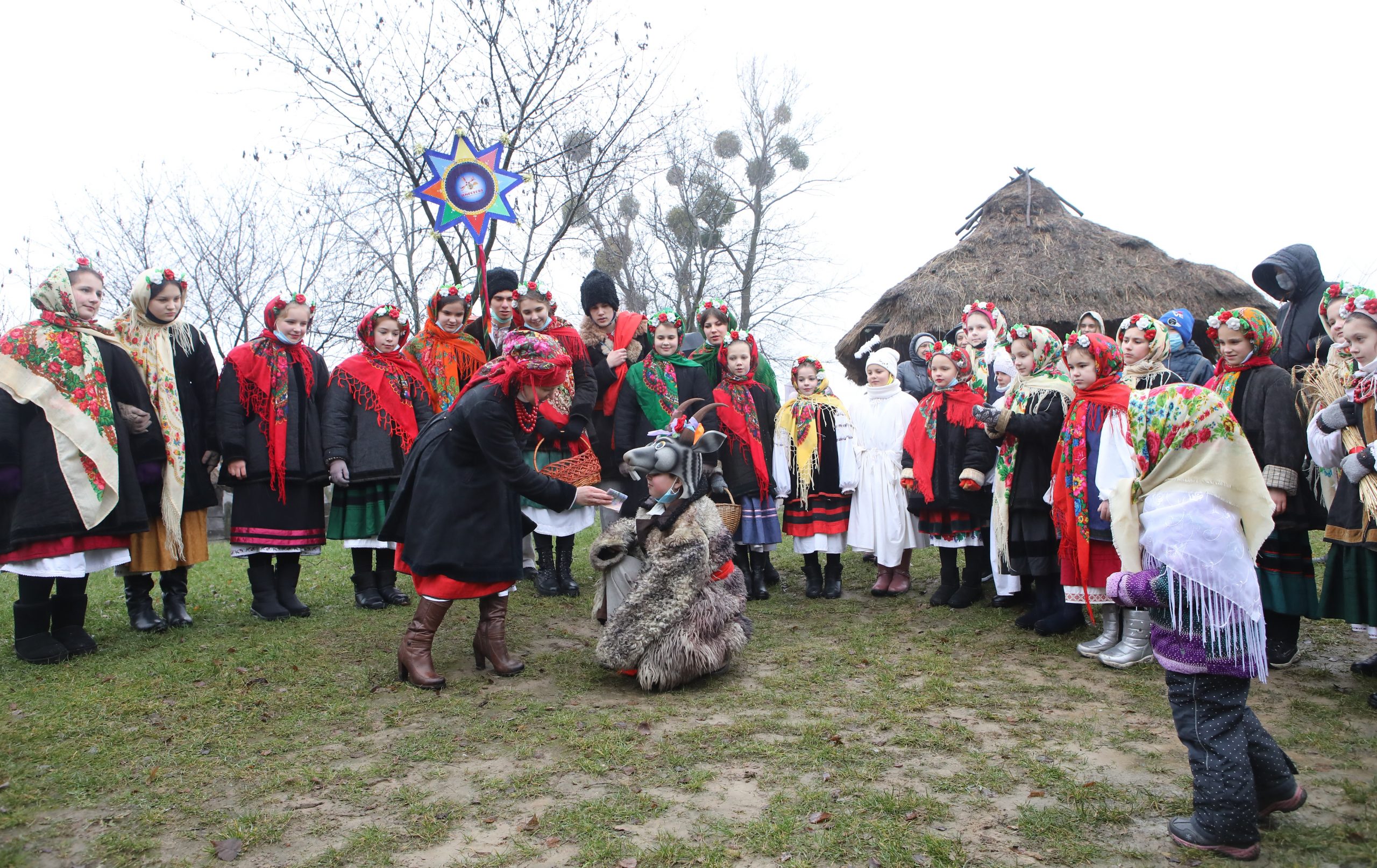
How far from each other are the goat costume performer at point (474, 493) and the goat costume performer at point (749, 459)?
93.8 inches

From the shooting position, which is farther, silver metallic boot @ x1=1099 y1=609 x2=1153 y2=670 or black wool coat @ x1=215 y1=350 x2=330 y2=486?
black wool coat @ x1=215 y1=350 x2=330 y2=486

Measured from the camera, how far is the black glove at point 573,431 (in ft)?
20.6

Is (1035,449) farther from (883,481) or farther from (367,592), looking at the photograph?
(367,592)

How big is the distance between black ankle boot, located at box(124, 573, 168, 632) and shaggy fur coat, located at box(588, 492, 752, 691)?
3071 mm

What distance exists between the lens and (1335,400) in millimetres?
4250

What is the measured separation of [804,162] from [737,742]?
76.2ft

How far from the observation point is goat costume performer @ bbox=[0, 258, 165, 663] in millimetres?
4668

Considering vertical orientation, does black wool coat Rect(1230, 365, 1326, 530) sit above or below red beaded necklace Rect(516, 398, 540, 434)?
below

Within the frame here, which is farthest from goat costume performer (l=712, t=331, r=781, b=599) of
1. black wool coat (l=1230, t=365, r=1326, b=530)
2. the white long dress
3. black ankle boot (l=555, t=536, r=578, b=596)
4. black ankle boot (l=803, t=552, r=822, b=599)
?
black wool coat (l=1230, t=365, r=1326, b=530)

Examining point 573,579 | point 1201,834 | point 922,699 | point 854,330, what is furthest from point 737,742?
point 854,330

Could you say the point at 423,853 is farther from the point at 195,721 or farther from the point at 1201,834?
the point at 1201,834

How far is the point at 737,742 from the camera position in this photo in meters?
3.59

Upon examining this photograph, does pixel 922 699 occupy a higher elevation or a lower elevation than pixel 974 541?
lower

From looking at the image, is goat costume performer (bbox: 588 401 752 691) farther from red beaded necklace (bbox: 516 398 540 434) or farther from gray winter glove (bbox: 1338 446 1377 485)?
gray winter glove (bbox: 1338 446 1377 485)
